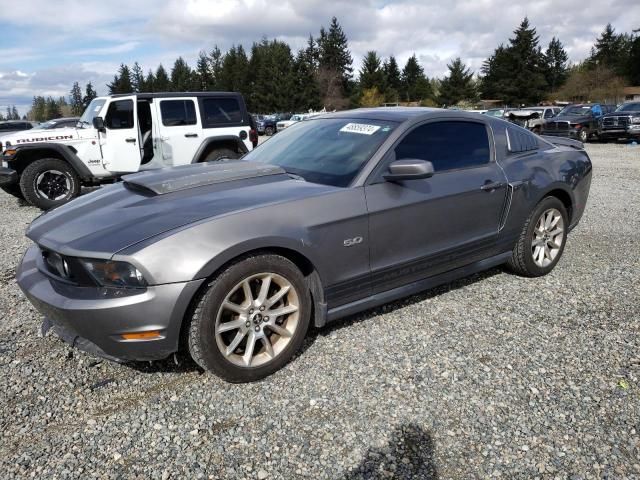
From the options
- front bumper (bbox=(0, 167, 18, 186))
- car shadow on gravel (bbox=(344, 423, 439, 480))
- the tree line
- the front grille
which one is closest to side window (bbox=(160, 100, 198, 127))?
front bumper (bbox=(0, 167, 18, 186))

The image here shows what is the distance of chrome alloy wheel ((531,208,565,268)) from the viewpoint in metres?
4.35

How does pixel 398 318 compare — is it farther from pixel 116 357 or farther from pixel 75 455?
pixel 75 455

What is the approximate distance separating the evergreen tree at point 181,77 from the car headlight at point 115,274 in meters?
77.6

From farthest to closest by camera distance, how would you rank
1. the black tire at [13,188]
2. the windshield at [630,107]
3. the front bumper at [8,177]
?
the windshield at [630,107], the black tire at [13,188], the front bumper at [8,177]

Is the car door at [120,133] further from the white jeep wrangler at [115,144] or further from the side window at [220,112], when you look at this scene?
the side window at [220,112]

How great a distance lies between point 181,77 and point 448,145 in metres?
80.6

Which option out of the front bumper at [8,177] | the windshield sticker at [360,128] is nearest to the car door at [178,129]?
the front bumper at [8,177]

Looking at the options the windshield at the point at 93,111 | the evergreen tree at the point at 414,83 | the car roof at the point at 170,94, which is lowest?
the windshield at the point at 93,111

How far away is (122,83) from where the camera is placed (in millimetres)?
85062

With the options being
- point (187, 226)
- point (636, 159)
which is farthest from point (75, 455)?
point (636, 159)

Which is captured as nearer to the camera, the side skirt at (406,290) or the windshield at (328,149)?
the side skirt at (406,290)

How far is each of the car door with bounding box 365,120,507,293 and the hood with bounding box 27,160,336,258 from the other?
1.46 feet

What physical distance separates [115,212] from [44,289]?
0.56m

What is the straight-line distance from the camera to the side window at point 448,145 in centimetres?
344
